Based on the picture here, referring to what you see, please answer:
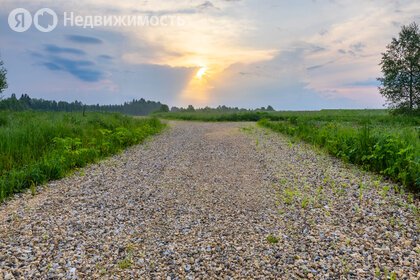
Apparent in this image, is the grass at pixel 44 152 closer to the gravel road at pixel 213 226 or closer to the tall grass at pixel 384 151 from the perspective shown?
the gravel road at pixel 213 226

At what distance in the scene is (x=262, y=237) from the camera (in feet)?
15.8

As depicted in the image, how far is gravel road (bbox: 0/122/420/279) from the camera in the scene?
394 cm

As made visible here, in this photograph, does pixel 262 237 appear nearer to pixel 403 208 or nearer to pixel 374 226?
pixel 374 226

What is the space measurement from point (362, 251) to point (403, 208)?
2.26 metres

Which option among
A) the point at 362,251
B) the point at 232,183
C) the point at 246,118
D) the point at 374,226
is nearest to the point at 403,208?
the point at 374,226

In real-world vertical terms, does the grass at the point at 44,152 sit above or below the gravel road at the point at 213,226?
above

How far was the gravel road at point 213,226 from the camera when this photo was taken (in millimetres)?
3941

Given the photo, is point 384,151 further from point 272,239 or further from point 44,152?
point 44,152

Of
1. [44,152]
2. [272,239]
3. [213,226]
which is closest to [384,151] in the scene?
[272,239]

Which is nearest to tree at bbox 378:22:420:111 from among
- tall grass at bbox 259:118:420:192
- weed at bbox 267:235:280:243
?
tall grass at bbox 259:118:420:192

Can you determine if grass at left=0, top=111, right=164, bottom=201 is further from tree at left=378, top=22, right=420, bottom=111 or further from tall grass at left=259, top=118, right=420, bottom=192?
tree at left=378, top=22, right=420, bottom=111

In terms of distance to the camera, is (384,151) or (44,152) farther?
(44,152)

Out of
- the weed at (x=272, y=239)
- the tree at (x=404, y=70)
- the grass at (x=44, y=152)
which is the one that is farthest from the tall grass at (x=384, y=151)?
the tree at (x=404, y=70)

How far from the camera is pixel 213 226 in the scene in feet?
17.0
